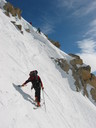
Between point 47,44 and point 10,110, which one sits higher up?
point 47,44

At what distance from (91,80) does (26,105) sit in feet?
76.2

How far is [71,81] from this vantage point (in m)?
22.4

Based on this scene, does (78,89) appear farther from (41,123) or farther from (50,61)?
(41,123)

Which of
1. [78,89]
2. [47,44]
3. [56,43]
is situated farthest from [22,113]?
[56,43]

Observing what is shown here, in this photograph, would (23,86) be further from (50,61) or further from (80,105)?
(50,61)

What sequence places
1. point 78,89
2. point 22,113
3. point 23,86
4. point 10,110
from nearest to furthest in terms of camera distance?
point 10,110 → point 22,113 → point 23,86 → point 78,89

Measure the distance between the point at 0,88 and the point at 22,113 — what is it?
1559 mm

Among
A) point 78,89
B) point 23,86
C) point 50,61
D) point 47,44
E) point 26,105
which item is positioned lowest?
point 26,105

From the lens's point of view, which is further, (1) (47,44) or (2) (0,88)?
(1) (47,44)

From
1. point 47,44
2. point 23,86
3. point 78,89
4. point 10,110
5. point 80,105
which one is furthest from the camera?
point 47,44

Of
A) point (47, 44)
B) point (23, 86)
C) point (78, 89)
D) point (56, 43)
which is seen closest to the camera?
point (23, 86)

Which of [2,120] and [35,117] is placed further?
[35,117]

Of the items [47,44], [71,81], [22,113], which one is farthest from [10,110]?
[47,44]

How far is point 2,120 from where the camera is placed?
5.63 meters
